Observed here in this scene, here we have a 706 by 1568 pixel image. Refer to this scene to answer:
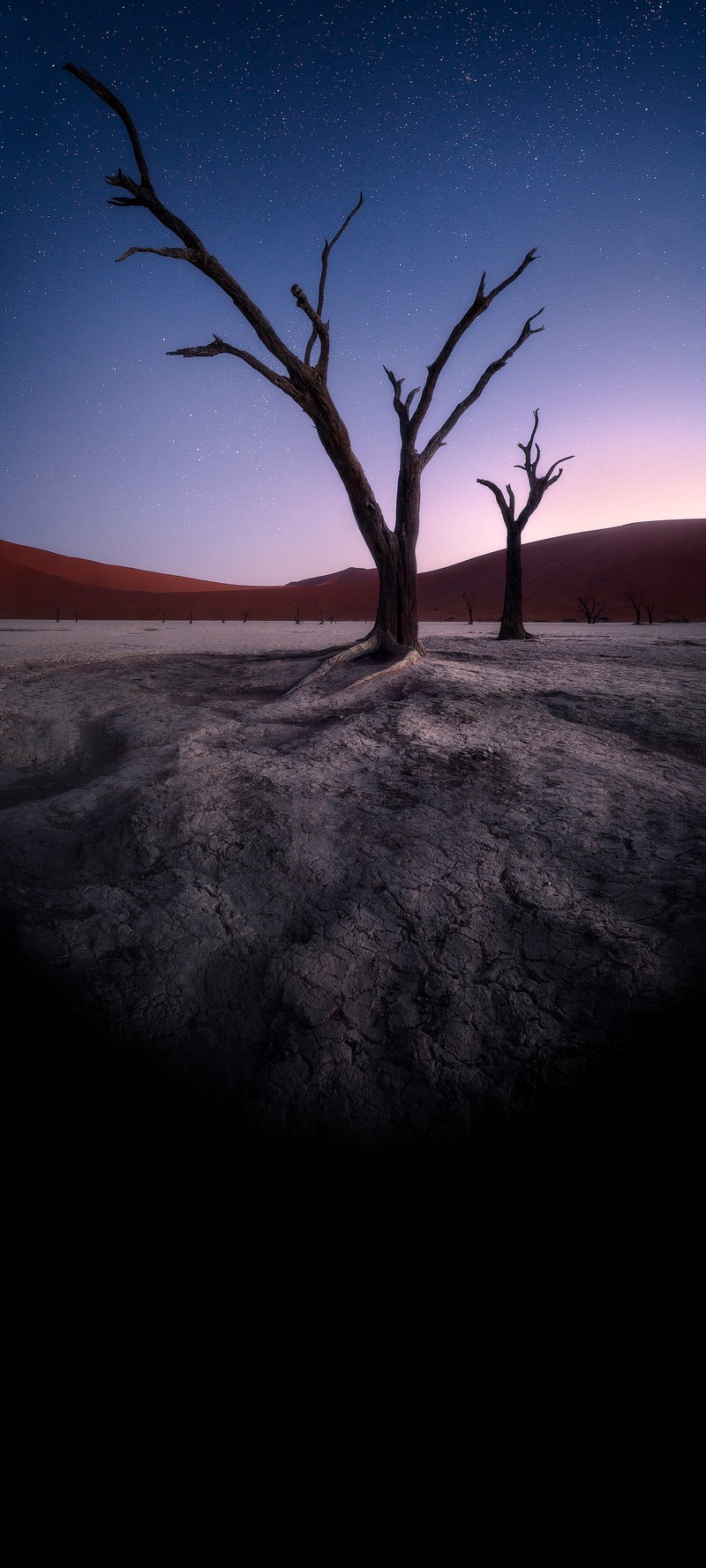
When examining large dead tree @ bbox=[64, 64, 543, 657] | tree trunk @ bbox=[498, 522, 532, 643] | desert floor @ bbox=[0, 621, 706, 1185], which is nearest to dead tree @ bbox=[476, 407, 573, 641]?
tree trunk @ bbox=[498, 522, 532, 643]

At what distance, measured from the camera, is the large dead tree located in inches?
187

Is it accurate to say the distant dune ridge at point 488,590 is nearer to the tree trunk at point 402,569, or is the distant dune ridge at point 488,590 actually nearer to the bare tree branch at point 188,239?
the tree trunk at point 402,569

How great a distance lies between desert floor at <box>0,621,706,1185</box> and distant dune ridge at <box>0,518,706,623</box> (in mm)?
36668

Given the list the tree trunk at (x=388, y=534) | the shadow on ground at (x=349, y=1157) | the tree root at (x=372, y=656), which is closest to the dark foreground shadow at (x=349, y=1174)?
the shadow on ground at (x=349, y=1157)

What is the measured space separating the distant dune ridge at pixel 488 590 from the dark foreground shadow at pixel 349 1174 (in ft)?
125

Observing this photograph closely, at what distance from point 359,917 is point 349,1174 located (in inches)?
28.7

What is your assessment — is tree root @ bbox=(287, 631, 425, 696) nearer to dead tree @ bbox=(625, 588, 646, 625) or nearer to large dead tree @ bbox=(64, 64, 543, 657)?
large dead tree @ bbox=(64, 64, 543, 657)

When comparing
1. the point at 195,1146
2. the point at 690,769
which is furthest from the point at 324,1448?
the point at 690,769

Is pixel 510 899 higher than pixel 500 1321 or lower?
Result: higher

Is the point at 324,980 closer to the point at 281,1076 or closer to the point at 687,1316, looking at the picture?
the point at 281,1076

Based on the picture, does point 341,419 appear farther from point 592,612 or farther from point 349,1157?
point 592,612

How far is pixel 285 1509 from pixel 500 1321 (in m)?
0.40

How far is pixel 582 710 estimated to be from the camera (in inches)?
140

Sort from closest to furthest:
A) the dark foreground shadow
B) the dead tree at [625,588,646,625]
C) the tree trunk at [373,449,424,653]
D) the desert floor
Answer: the dark foreground shadow < the desert floor < the tree trunk at [373,449,424,653] < the dead tree at [625,588,646,625]
